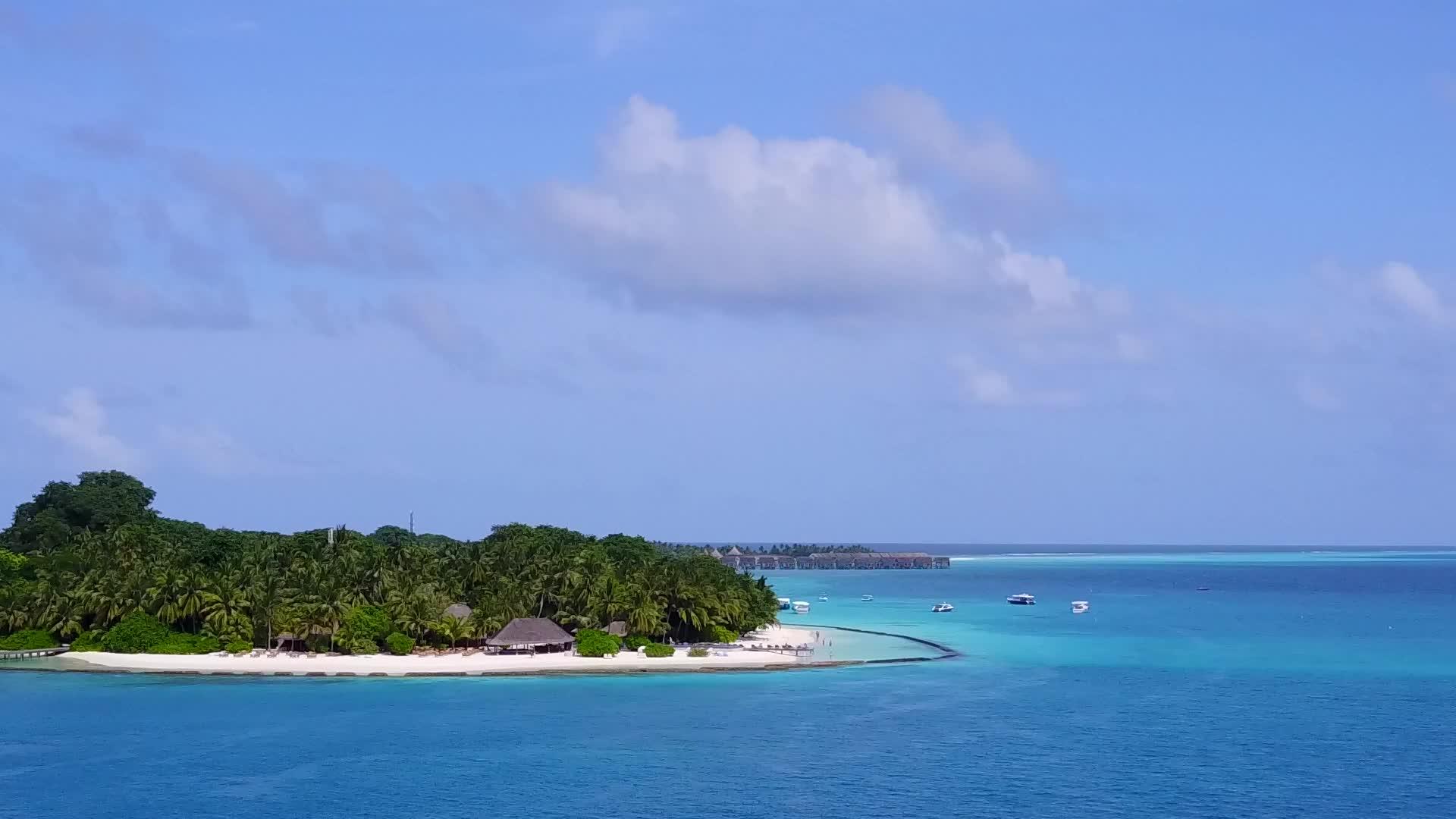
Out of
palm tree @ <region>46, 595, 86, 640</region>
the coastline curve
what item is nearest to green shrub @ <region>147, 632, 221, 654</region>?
the coastline curve

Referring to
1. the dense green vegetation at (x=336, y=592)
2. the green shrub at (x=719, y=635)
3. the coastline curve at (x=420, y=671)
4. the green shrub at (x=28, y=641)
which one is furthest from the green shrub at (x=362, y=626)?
the green shrub at (x=719, y=635)

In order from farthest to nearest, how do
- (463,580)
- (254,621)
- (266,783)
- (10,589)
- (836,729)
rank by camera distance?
(463,580), (10,589), (254,621), (836,729), (266,783)

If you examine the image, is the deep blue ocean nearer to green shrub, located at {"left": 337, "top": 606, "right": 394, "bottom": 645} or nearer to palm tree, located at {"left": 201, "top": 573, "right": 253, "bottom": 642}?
palm tree, located at {"left": 201, "top": 573, "right": 253, "bottom": 642}

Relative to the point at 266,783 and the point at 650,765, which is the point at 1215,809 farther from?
the point at 266,783

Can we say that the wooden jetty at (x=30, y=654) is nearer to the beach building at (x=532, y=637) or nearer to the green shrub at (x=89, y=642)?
the green shrub at (x=89, y=642)

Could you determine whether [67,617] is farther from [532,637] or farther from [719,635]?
[719,635]

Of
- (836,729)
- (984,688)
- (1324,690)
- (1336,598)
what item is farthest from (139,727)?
(1336,598)
